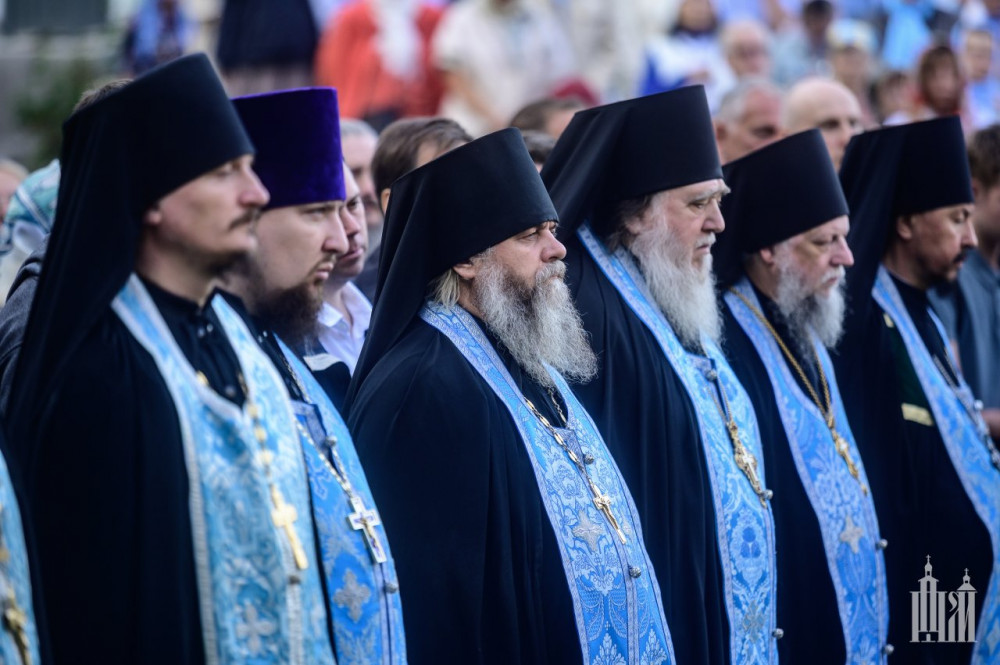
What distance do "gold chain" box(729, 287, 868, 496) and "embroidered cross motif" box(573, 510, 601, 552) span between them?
6.02 feet

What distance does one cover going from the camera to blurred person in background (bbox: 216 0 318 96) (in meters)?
11.2

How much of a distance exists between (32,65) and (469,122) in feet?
15.3

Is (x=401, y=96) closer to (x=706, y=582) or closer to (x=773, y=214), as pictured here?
(x=773, y=214)

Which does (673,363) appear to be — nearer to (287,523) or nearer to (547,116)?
(547,116)

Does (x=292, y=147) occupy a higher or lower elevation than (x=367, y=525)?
higher

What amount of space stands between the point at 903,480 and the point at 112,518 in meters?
4.14

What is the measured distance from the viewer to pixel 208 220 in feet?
11.1

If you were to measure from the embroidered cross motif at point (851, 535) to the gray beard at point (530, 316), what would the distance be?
1691 millimetres

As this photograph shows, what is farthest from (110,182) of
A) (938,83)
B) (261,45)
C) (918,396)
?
(261,45)

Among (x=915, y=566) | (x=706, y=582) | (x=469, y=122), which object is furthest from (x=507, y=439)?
(x=469, y=122)

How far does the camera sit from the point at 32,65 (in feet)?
42.7

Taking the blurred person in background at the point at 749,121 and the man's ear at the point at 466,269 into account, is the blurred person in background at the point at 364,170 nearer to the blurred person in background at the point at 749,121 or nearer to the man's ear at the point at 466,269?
the man's ear at the point at 466,269

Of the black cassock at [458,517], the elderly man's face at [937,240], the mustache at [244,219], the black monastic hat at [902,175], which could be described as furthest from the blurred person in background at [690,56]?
the mustache at [244,219]

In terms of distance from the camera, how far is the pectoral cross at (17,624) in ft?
9.77
